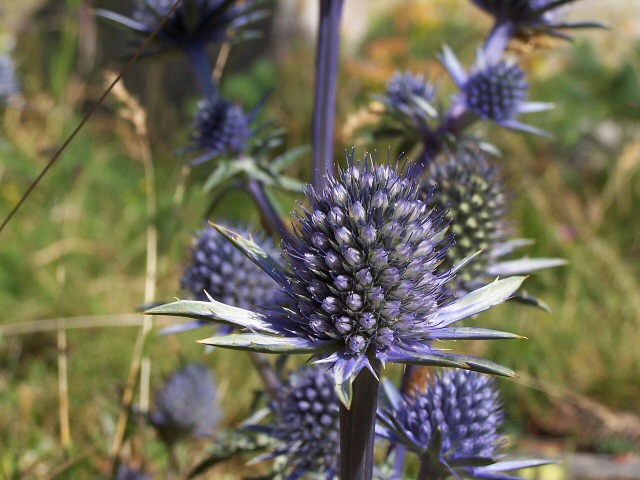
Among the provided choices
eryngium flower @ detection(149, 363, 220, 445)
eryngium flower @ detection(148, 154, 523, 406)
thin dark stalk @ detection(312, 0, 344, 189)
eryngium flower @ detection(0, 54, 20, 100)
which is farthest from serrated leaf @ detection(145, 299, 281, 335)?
eryngium flower @ detection(0, 54, 20, 100)

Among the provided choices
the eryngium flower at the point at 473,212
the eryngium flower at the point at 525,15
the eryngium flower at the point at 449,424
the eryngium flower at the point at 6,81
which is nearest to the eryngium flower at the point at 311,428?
the eryngium flower at the point at 449,424

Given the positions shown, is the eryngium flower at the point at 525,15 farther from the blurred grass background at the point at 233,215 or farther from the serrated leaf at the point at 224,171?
the serrated leaf at the point at 224,171

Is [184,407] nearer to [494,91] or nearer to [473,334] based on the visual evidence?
[494,91]

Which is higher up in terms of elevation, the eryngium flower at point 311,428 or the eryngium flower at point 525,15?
the eryngium flower at point 525,15

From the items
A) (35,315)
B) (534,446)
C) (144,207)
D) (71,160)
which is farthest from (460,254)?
(71,160)

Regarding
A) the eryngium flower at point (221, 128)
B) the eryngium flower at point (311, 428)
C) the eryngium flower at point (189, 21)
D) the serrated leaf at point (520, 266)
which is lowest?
the eryngium flower at point (311, 428)

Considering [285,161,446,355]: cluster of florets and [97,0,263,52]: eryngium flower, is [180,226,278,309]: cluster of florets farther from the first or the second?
[285,161,446,355]: cluster of florets
